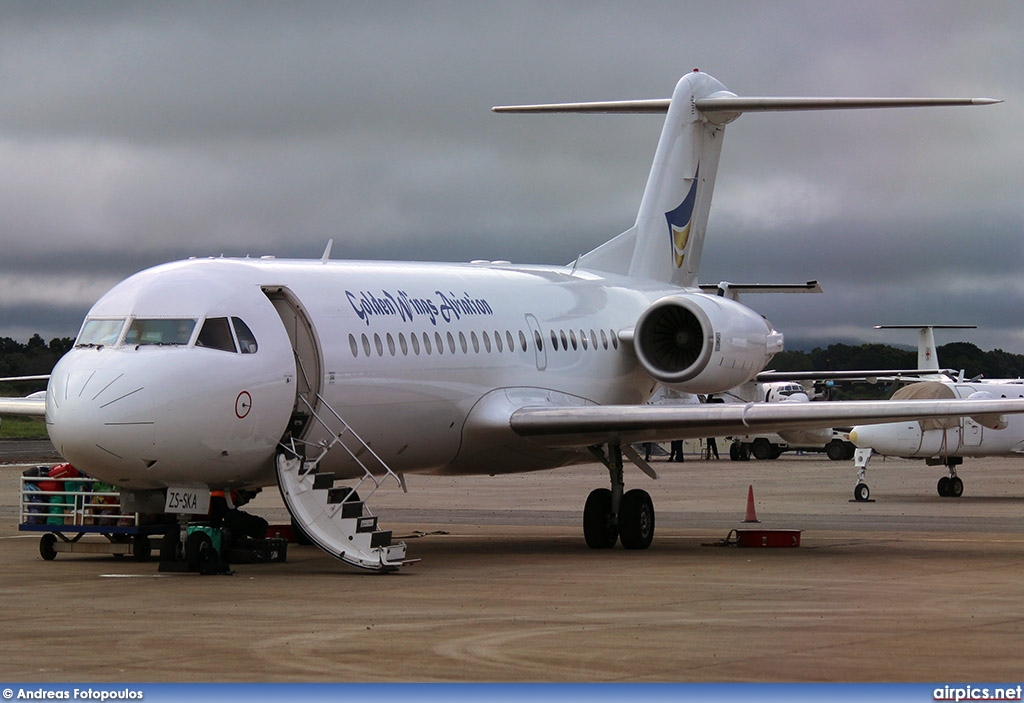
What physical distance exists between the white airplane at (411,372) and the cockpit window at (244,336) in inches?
1.0

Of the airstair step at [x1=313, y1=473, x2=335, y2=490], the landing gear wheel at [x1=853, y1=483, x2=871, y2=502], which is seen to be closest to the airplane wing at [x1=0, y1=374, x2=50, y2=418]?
the airstair step at [x1=313, y1=473, x2=335, y2=490]

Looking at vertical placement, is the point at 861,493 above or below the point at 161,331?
below

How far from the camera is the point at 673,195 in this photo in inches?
1134

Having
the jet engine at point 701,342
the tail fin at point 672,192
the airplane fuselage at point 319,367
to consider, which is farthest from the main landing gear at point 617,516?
the tail fin at point 672,192

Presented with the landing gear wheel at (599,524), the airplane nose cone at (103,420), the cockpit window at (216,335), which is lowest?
the landing gear wheel at (599,524)

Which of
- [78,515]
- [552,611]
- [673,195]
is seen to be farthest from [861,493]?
[552,611]

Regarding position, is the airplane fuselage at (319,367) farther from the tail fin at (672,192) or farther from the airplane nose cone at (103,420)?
the tail fin at (672,192)

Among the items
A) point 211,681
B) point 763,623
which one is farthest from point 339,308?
point 211,681

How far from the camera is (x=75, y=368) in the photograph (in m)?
17.4

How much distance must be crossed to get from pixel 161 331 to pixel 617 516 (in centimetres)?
795

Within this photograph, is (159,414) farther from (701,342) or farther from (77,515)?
(701,342)

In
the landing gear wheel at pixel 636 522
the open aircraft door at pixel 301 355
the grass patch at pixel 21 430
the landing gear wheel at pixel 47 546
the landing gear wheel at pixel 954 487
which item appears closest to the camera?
the open aircraft door at pixel 301 355

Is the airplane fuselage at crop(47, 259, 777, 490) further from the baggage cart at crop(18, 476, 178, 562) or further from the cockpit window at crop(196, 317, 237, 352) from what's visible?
the baggage cart at crop(18, 476, 178, 562)

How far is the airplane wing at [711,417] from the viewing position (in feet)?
65.8
